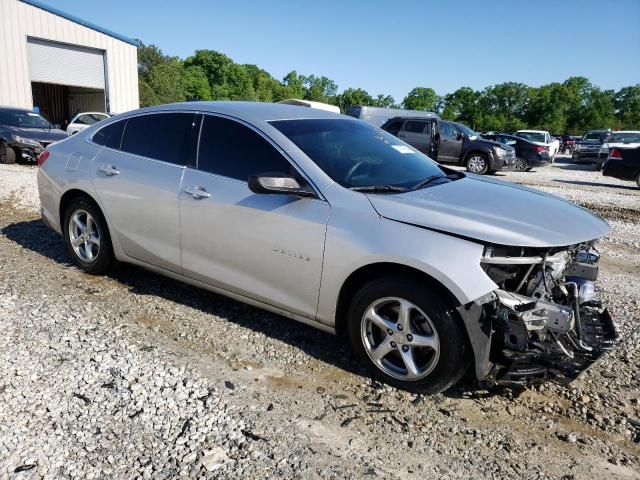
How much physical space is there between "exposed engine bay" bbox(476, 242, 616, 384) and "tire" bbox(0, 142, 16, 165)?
13843 mm

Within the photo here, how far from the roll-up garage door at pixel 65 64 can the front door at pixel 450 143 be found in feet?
60.7

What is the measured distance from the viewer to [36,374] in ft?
10.1

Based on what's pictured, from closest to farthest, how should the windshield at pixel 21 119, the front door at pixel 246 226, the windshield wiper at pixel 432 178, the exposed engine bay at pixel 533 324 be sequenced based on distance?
the exposed engine bay at pixel 533 324
the front door at pixel 246 226
the windshield wiper at pixel 432 178
the windshield at pixel 21 119

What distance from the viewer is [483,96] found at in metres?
100

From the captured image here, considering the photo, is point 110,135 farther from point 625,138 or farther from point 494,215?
point 625,138

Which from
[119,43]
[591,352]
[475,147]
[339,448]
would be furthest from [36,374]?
[119,43]

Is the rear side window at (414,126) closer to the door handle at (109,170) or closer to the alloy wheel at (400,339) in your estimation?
the door handle at (109,170)

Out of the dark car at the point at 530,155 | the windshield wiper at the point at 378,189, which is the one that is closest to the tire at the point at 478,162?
the dark car at the point at 530,155

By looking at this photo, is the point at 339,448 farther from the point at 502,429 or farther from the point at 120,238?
the point at 120,238

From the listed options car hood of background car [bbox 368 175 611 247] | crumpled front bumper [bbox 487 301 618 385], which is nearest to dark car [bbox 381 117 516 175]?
car hood of background car [bbox 368 175 611 247]

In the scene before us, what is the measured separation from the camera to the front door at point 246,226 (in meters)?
3.23

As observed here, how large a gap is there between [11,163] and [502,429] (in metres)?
14.3

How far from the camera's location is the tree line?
246 ft

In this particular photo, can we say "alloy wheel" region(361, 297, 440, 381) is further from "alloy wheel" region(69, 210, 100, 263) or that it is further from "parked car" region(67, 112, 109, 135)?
"parked car" region(67, 112, 109, 135)
